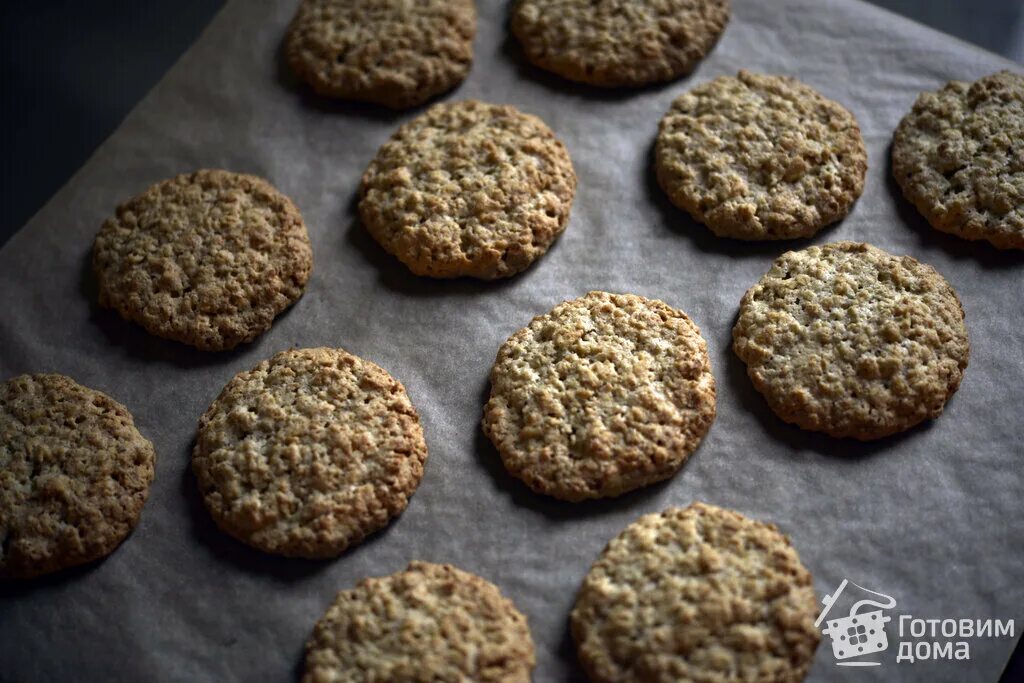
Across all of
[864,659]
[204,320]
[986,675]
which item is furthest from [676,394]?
[204,320]

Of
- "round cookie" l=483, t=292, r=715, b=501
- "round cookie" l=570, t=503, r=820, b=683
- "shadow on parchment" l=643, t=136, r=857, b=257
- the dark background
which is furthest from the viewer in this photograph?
the dark background

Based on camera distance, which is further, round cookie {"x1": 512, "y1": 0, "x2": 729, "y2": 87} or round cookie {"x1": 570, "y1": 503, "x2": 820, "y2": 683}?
→ round cookie {"x1": 512, "y1": 0, "x2": 729, "y2": 87}

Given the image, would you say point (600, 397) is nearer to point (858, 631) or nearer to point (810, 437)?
point (810, 437)

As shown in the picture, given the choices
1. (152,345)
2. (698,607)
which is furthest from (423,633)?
(152,345)

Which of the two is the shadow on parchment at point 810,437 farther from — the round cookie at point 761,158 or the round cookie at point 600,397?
the round cookie at point 761,158

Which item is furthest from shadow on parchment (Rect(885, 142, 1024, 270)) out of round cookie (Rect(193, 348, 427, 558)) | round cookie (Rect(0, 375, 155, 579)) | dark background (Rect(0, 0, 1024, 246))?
round cookie (Rect(0, 375, 155, 579))

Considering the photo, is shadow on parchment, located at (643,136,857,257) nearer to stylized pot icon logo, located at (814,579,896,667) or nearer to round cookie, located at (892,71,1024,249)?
round cookie, located at (892,71,1024,249)

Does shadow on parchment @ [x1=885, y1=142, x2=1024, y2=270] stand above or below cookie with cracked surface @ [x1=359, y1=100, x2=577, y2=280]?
above
